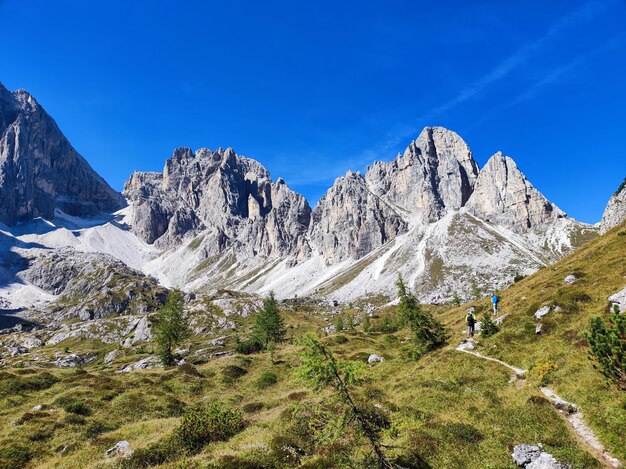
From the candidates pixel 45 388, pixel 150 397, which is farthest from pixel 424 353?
pixel 45 388

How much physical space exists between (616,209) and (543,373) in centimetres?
7001

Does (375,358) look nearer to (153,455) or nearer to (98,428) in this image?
(98,428)

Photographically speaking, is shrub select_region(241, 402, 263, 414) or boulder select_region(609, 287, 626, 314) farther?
shrub select_region(241, 402, 263, 414)

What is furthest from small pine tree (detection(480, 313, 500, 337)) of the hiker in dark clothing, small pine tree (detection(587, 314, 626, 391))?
small pine tree (detection(587, 314, 626, 391))

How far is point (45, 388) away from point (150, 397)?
1529 centimetres

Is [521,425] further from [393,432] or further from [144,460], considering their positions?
[144,460]

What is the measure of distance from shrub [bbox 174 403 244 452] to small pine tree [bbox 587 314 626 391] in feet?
68.8

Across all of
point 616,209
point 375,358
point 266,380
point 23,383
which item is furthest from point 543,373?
point 616,209

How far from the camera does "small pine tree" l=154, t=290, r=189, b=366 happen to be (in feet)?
209

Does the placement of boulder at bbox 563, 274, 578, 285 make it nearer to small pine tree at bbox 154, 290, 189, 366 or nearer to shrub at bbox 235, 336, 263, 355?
shrub at bbox 235, 336, 263, 355

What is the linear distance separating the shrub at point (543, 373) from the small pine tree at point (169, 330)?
187 ft

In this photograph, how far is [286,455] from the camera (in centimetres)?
1719

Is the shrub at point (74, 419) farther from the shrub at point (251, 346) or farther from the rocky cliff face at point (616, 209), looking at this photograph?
the rocky cliff face at point (616, 209)

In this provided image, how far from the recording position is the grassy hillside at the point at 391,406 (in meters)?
16.7
